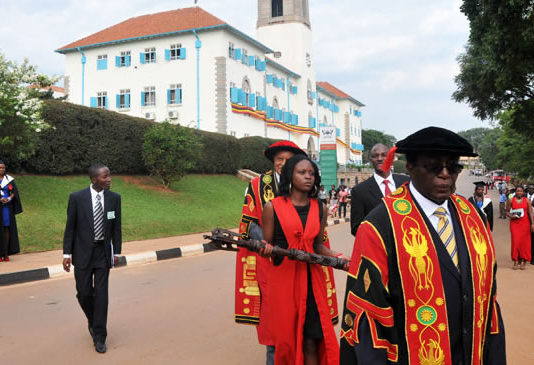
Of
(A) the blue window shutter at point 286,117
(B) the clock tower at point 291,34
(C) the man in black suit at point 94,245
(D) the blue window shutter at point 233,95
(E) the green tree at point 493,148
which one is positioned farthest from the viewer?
(B) the clock tower at point 291,34

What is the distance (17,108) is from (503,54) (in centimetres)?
1166

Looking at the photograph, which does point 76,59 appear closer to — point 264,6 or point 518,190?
point 264,6

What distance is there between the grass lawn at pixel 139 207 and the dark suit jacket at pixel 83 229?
22.8 ft

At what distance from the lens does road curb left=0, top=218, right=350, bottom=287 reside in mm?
8617

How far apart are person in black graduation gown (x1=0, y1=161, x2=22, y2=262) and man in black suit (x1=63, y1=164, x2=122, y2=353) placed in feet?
18.8

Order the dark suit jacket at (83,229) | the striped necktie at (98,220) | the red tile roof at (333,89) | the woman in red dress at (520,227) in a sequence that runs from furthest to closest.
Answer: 1. the red tile roof at (333,89)
2. the woman in red dress at (520,227)
3. the striped necktie at (98,220)
4. the dark suit jacket at (83,229)

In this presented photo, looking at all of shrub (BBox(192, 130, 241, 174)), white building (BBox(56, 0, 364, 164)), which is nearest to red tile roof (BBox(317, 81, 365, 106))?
white building (BBox(56, 0, 364, 164))

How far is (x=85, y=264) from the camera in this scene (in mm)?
5039

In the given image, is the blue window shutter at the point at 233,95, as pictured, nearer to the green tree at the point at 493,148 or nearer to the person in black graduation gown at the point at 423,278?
the green tree at the point at 493,148

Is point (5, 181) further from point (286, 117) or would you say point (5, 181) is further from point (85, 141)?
point (286, 117)

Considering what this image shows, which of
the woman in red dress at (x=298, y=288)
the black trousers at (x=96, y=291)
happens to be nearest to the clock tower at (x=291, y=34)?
the black trousers at (x=96, y=291)

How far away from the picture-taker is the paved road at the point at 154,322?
474cm

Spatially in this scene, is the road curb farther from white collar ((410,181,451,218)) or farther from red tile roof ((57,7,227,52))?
red tile roof ((57,7,227,52))

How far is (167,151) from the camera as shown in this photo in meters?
23.0
